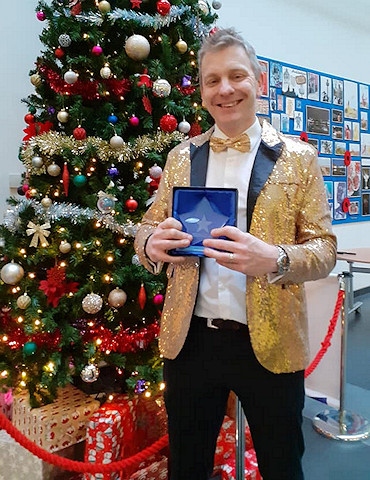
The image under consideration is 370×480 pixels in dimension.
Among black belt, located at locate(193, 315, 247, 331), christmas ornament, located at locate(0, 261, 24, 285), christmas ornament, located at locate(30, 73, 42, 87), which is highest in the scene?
christmas ornament, located at locate(30, 73, 42, 87)

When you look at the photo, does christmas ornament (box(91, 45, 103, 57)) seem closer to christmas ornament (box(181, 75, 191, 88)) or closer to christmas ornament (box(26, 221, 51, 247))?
christmas ornament (box(181, 75, 191, 88))

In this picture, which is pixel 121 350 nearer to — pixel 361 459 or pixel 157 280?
pixel 157 280

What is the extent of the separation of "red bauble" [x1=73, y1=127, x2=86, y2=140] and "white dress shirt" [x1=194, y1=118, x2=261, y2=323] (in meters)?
0.89

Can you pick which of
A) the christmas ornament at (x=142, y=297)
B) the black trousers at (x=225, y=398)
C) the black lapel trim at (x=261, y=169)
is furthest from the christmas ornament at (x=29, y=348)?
the black lapel trim at (x=261, y=169)

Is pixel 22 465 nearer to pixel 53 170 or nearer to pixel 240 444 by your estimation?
pixel 240 444

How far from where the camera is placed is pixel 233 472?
6.05 feet

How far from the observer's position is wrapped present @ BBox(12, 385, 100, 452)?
181 centimetres

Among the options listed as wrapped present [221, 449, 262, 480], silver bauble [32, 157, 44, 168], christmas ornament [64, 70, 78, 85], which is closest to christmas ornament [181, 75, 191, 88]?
christmas ornament [64, 70, 78, 85]

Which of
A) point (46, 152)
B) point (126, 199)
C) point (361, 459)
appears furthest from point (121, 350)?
point (361, 459)

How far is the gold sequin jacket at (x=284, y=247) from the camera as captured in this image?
42.9 inches

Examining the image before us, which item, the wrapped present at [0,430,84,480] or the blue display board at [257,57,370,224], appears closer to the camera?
the wrapped present at [0,430,84,480]

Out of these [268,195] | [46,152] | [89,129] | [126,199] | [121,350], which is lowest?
[121,350]

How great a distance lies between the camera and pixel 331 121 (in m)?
4.96

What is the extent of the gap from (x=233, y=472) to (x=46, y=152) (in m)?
1.57
